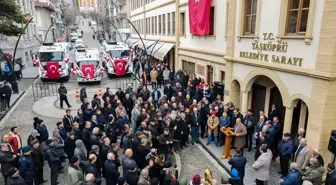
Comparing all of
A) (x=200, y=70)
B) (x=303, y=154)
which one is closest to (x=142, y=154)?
(x=303, y=154)

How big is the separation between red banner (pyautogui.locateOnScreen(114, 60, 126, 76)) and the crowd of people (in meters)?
13.2

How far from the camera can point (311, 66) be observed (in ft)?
→ 28.5

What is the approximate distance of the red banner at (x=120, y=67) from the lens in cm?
2610

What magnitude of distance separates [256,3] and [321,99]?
5.13m

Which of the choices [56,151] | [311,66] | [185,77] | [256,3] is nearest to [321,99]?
[311,66]

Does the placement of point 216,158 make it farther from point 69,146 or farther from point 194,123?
point 69,146

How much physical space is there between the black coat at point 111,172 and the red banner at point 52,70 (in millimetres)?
19135

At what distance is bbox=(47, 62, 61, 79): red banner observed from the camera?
2392 cm

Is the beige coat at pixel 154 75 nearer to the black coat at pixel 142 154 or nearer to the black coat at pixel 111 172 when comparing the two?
the black coat at pixel 142 154

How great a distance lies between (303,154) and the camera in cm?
773

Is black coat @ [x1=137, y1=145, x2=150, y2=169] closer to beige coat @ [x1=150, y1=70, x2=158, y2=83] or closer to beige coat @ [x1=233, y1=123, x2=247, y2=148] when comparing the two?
beige coat @ [x1=233, y1=123, x2=247, y2=148]

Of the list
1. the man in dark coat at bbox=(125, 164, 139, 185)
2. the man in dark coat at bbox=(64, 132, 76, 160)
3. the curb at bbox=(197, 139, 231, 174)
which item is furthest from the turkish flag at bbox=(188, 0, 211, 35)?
the man in dark coat at bbox=(125, 164, 139, 185)

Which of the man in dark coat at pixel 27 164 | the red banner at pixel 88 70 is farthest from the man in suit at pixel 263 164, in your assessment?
the red banner at pixel 88 70

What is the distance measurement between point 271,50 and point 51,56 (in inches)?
787
